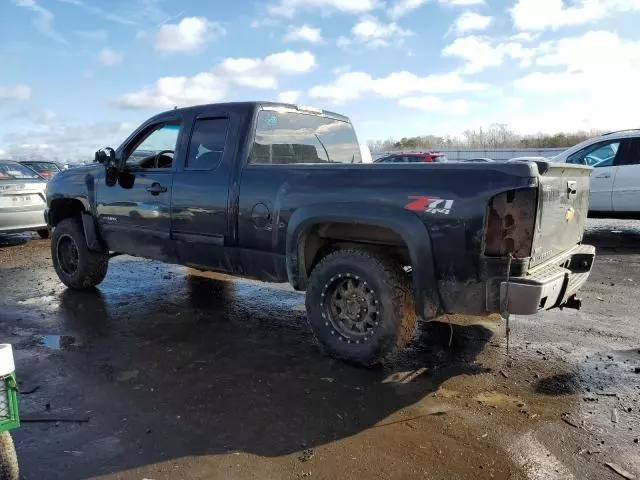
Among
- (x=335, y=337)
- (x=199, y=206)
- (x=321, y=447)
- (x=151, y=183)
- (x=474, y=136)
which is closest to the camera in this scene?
(x=321, y=447)

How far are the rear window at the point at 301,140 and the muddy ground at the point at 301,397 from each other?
1606 mm

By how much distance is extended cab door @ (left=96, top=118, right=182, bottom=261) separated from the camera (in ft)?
17.1

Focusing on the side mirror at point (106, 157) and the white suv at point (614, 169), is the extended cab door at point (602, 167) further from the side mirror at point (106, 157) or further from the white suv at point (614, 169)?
the side mirror at point (106, 157)

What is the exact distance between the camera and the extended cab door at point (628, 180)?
9.55 metres

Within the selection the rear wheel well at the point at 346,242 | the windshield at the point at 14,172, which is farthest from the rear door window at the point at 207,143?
the windshield at the point at 14,172

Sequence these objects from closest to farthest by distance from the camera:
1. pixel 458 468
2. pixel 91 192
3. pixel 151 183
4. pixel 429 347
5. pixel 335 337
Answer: pixel 458 468
pixel 335 337
pixel 429 347
pixel 151 183
pixel 91 192

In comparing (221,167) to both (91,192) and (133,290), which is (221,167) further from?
(133,290)

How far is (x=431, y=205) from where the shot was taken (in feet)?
11.3

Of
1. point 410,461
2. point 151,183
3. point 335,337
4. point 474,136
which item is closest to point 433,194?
point 335,337

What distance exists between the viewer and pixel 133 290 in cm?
653

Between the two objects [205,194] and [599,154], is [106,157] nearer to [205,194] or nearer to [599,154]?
[205,194]

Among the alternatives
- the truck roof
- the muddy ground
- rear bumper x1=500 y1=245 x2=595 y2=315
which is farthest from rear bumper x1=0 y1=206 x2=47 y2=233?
rear bumper x1=500 y1=245 x2=595 y2=315

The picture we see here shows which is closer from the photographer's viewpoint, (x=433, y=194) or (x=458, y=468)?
(x=458, y=468)

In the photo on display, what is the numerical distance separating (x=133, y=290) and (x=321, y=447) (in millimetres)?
4318
